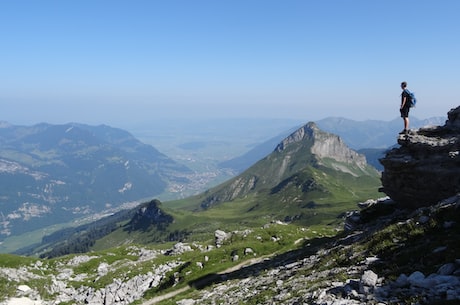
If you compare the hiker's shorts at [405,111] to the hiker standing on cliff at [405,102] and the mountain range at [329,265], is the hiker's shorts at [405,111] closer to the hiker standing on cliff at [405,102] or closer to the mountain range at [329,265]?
the hiker standing on cliff at [405,102]

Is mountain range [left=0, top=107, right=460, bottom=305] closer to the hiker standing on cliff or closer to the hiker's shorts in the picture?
the hiker's shorts

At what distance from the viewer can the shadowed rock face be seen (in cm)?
3651

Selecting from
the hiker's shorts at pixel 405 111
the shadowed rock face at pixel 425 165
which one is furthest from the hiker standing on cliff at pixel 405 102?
the shadowed rock face at pixel 425 165

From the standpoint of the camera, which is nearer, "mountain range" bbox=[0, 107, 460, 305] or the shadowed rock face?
"mountain range" bbox=[0, 107, 460, 305]

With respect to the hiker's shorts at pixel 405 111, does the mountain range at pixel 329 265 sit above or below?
below

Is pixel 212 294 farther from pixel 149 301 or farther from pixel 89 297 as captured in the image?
pixel 89 297

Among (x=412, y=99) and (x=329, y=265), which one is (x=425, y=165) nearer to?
(x=412, y=99)

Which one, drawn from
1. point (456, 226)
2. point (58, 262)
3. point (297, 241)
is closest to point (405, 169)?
point (456, 226)

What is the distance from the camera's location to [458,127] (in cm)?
3962

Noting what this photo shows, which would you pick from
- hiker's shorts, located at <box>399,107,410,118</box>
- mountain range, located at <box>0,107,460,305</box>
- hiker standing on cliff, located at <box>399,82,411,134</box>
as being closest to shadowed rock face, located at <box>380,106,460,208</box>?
mountain range, located at <box>0,107,460,305</box>

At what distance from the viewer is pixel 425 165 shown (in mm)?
38406

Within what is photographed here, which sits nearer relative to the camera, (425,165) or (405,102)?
(405,102)

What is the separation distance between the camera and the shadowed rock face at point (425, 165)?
36506 mm

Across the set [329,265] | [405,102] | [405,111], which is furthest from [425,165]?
[329,265]
